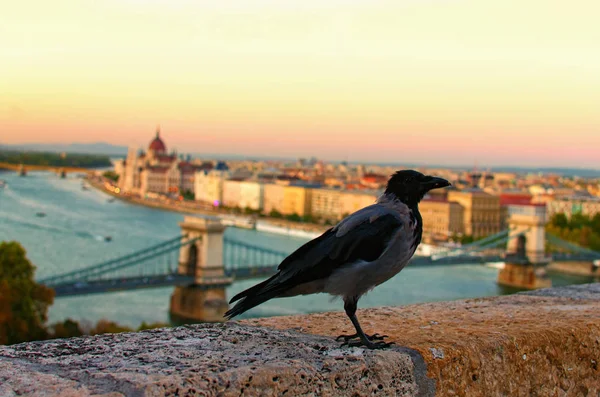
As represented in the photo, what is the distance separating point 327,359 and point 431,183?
250 mm

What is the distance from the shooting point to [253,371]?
27.6 inches

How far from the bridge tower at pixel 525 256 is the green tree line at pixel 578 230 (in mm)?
2507

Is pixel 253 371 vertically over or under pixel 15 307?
over

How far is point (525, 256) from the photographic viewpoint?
68.9 ft

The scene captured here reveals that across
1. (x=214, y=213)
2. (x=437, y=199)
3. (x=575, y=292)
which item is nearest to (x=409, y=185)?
(x=575, y=292)

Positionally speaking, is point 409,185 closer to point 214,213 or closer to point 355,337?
point 355,337

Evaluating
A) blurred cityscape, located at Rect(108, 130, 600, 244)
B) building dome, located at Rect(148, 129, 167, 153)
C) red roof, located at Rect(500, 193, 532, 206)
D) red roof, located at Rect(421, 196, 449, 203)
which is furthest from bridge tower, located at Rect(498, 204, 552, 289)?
building dome, located at Rect(148, 129, 167, 153)

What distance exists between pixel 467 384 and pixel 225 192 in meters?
44.9

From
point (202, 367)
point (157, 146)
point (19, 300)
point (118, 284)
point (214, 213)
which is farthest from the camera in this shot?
point (157, 146)

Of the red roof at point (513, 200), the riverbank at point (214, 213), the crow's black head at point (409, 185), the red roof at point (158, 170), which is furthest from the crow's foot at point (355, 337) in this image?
the red roof at point (158, 170)

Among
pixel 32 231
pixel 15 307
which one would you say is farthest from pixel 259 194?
pixel 15 307

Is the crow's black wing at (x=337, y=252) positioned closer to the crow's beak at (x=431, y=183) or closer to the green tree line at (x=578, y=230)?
the crow's beak at (x=431, y=183)

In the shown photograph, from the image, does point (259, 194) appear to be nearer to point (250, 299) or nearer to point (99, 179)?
point (99, 179)

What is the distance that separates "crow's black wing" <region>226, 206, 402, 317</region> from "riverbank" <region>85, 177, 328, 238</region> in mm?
25453
